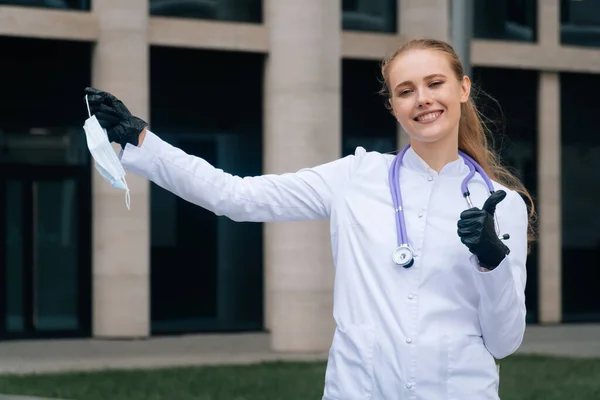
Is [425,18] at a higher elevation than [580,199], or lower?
higher

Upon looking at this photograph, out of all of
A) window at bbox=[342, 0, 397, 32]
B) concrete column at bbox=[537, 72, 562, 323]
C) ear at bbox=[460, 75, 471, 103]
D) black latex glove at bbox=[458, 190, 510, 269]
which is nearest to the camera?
black latex glove at bbox=[458, 190, 510, 269]

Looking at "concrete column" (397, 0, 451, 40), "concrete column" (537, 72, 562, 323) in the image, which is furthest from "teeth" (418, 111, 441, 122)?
"concrete column" (537, 72, 562, 323)

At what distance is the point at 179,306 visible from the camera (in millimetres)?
17625

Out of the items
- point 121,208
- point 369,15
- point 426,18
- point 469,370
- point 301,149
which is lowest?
point 469,370

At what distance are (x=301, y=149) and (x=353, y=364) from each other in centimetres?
1240

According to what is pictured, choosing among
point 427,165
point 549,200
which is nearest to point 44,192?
point 549,200

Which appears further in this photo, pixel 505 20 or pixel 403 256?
pixel 505 20

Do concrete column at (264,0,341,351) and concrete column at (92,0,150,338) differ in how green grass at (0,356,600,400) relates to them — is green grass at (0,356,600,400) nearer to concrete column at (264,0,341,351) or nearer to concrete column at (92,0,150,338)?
concrete column at (264,0,341,351)

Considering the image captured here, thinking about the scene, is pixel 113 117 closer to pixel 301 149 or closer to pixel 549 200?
pixel 301 149

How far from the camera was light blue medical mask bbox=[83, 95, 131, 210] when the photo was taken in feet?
9.29

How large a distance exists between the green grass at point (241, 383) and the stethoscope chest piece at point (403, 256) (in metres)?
7.74

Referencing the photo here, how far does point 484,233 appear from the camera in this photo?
2547 millimetres

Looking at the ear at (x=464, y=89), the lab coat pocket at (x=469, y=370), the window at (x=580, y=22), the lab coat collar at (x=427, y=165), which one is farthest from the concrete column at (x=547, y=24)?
the lab coat pocket at (x=469, y=370)

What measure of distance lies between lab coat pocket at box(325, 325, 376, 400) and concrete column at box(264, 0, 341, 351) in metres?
12.3
